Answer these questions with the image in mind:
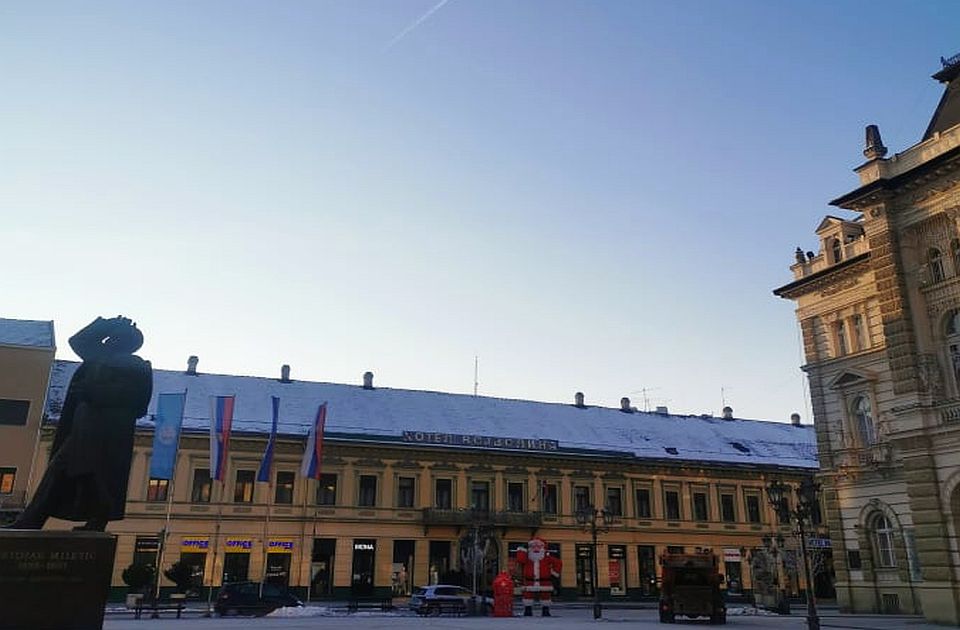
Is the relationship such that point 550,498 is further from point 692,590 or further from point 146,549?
point 146,549

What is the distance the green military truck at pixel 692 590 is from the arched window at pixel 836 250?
14.4 metres

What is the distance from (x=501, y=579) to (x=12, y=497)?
85.0 ft

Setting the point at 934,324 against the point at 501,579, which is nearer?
the point at 934,324

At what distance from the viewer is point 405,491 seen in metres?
47.3

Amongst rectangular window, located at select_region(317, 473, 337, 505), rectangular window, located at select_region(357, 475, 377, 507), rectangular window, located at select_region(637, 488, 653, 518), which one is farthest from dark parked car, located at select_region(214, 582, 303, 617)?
rectangular window, located at select_region(637, 488, 653, 518)

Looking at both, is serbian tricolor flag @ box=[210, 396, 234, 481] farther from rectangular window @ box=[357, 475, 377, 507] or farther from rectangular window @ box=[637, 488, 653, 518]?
rectangular window @ box=[637, 488, 653, 518]

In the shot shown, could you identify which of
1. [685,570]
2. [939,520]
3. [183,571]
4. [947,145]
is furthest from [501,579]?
[947,145]

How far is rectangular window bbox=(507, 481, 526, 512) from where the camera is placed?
49219mm

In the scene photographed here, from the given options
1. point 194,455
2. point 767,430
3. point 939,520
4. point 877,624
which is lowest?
point 877,624

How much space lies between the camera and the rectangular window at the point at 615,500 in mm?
50969

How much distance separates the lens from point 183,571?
1334 inches

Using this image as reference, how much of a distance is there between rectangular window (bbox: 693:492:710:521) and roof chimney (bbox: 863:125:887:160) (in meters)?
30.3

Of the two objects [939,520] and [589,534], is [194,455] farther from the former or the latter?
[939,520]

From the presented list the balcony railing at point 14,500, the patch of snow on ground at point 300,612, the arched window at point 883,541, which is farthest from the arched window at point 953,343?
the balcony railing at point 14,500
